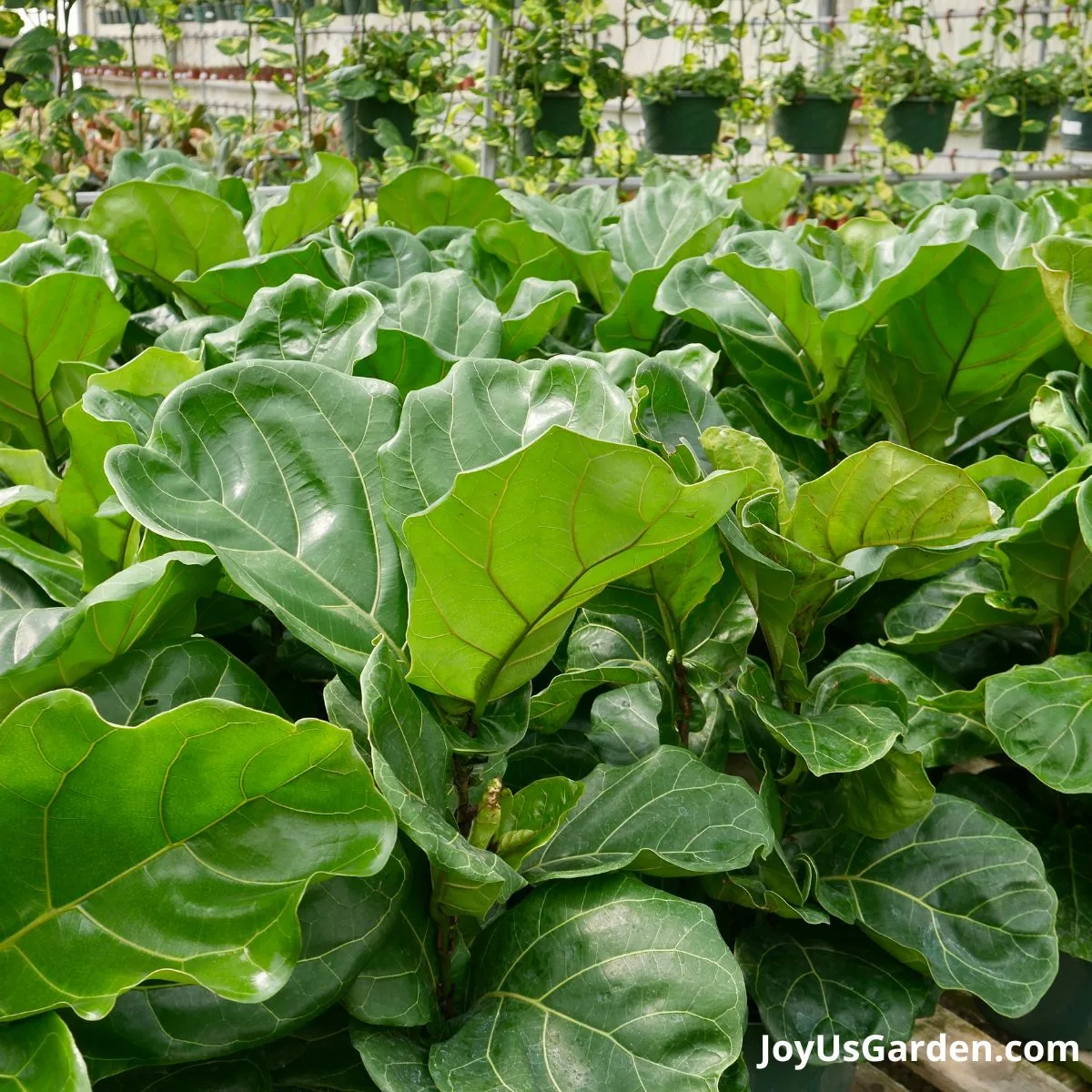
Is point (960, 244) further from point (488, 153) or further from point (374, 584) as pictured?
point (488, 153)

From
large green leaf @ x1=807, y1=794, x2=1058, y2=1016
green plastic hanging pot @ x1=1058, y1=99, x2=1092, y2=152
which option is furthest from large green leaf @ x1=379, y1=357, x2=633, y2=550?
green plastic hanging pot @ x1=1058, y1=99, x2=1092, y2=152

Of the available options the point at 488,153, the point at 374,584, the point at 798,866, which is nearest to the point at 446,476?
the point at 374,584

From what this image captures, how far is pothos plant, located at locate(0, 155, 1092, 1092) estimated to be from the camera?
46 cm

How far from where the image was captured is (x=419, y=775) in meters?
0.54

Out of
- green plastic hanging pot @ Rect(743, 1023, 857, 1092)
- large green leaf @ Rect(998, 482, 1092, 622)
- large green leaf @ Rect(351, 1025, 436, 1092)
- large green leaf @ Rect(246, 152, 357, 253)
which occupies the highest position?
large green leaf @ Rect(246, 152, 357, 253)

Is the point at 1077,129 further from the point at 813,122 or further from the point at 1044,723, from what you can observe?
the point at 1044,723

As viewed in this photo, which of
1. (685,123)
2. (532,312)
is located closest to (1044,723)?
(532,312)

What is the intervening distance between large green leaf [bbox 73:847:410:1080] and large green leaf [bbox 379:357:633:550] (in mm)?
169

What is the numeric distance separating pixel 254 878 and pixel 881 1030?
0.43 m

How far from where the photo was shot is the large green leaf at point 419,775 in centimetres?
49

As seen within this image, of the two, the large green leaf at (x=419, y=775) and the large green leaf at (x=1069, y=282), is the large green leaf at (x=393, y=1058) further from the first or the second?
the large green leaf at (x=1069, y=282)

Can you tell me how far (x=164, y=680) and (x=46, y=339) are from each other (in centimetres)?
39

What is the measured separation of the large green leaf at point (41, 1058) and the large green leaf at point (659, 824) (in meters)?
0.24

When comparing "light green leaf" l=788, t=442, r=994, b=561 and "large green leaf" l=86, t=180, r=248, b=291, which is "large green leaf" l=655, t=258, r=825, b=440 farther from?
"large green leaf" l=86, t=180, r=248, b=291
